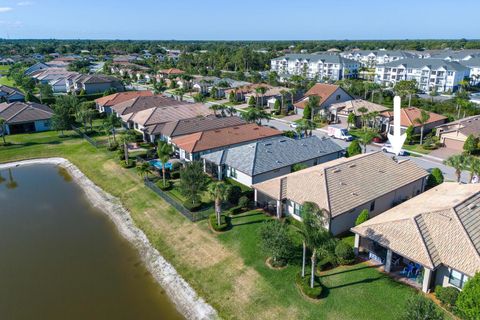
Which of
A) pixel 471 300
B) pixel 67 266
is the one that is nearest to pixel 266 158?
pixel 67 266

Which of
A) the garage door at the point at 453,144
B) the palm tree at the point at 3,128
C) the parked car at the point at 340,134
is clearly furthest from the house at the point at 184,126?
the garage door at the point at 453,144

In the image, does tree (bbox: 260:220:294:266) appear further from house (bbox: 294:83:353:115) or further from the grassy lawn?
house (bbox: 294:83:353:115)

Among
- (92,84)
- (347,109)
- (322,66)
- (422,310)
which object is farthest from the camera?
(322,66)

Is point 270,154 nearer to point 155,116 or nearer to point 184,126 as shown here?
point 184,126

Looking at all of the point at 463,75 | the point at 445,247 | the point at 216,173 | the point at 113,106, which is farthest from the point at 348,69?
the point at 445,247

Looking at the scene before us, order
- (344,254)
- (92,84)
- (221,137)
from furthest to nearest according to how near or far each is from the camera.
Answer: (92,84) → (221,137) → (344,254)

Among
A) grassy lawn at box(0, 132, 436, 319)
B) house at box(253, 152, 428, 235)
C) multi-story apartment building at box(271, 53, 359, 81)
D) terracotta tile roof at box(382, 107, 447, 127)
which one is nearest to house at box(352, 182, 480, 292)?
grassy lawn at box(0, 132, 436, 319)

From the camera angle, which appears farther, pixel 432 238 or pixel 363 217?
pixel 363 217
